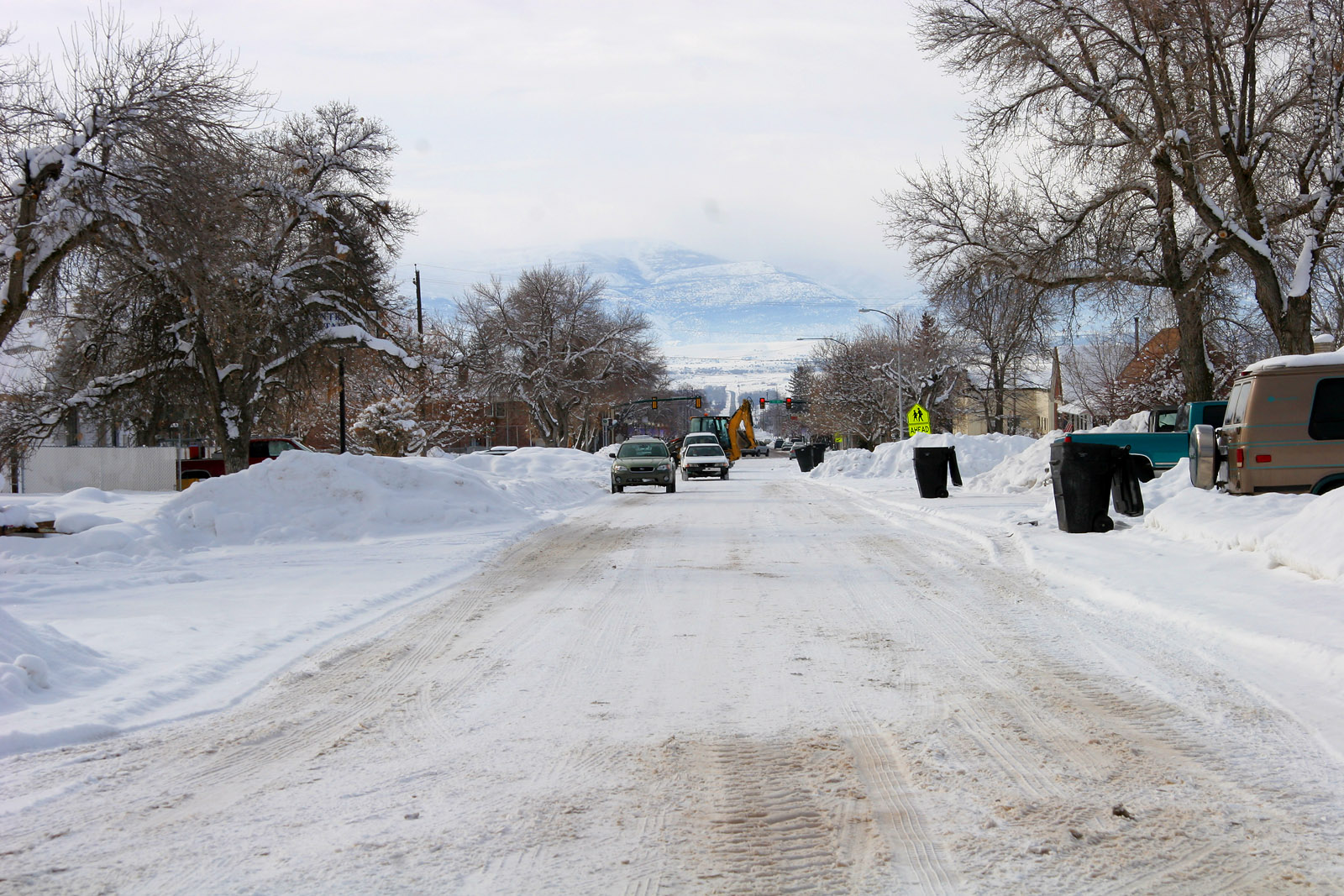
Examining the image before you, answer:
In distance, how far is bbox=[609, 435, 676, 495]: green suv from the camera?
108ft

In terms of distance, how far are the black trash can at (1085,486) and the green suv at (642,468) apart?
62.6ft

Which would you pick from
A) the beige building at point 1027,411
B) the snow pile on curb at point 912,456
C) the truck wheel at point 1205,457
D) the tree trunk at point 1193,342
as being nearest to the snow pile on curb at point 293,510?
the truck wheel at point 1205,457

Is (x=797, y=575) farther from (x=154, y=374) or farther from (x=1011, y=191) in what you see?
(x=154, y=374)

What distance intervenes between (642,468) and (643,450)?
3.39 feet

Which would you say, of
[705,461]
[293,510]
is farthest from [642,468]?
[293,510]

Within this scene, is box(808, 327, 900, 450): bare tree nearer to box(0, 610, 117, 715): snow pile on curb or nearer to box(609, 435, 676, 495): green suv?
box(609, 435, 676, 495): green suv

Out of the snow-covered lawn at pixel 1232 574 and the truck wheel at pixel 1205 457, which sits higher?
the truck wheel at pixel 1205 457

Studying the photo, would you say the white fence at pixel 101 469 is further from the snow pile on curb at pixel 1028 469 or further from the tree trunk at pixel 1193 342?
the tree trunk at pixel 1193 342

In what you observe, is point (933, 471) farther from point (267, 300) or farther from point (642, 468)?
point (267, 300)

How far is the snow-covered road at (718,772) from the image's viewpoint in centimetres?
368

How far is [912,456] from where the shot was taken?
3384cm

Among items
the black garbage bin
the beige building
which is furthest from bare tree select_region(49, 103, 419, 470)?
the beige building

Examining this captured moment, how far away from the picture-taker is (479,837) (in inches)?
156

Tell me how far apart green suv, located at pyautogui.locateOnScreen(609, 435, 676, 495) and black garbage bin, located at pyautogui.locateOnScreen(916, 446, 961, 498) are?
959 centimetres
